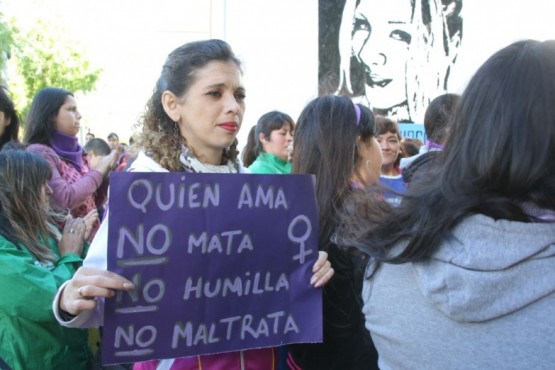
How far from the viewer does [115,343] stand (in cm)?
131

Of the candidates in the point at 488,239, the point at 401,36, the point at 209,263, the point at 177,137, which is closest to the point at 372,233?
the point at 488,239

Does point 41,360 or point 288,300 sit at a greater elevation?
point 288,300

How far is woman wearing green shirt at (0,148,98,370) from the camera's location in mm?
1905

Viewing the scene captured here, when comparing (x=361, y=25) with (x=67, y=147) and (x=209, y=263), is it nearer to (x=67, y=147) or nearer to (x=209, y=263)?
(x=67, y=147)

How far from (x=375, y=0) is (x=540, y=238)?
317 inches

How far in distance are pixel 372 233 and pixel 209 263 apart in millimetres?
445

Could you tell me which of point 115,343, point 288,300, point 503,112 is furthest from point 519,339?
point 115,343

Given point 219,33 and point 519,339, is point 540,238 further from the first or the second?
point 219,33

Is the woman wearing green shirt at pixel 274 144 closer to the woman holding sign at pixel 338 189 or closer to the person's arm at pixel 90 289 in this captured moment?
the woman holding sign at pixel 338 189

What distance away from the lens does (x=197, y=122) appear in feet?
5.42

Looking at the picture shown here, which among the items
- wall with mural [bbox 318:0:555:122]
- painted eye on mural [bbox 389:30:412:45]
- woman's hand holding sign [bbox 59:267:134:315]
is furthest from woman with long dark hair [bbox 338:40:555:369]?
painted eye on mural [bbox 389:30:412:45]

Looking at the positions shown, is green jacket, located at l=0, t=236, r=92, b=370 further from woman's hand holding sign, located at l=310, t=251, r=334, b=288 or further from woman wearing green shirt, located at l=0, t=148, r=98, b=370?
woman's hand holding sign, located at l=310, t=251, r=334, b=288

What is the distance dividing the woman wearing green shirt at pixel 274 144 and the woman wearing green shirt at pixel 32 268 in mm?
1923

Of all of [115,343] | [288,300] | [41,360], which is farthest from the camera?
[41,360]
